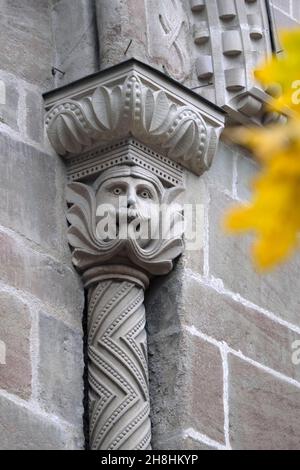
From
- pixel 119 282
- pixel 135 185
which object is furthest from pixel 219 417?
→ pixel 135 185

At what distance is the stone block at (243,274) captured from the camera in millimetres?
2973

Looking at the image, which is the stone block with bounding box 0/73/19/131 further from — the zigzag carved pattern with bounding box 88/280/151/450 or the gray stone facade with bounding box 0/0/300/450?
the zigzag carved pattern with bounding box 88/280/151/450

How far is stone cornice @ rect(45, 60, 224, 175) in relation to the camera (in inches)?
110

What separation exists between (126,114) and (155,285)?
398mm

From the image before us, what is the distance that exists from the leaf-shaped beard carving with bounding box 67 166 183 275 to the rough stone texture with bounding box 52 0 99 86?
0.98 feet

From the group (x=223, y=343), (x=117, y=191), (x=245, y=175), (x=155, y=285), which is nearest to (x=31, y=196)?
(x=117, y=191)

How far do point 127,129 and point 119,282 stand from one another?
13.8 inches

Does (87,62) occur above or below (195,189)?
above

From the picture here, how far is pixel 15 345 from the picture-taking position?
252 cm

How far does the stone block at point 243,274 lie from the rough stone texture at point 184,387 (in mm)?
249

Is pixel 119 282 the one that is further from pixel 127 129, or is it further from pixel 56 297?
pixel 127 129

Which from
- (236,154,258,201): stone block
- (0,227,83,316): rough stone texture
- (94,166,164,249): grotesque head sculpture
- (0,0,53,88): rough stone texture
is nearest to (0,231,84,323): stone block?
(0,227,83,316): rough stone texture

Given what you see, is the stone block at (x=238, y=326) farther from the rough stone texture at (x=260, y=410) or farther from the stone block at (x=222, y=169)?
the stone block at (x=222, y=169)

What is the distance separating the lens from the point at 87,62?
296 centimetres
